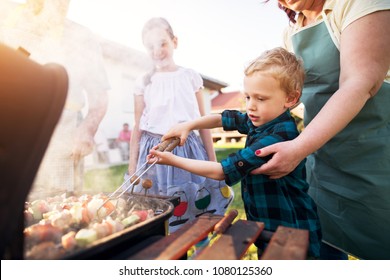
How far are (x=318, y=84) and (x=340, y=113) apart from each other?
1.80ft

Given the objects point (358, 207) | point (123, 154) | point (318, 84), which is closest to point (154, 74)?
point (318, 84)

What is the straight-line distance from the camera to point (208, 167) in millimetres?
1414

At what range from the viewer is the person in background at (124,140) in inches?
367

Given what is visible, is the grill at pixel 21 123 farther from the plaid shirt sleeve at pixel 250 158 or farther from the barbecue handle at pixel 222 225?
the plaid shirt sleeve at pixel 250 158

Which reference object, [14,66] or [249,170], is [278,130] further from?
[14,66]

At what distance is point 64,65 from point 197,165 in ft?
5.29

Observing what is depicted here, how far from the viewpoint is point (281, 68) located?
144cm

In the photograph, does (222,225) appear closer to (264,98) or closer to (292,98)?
(264,98)

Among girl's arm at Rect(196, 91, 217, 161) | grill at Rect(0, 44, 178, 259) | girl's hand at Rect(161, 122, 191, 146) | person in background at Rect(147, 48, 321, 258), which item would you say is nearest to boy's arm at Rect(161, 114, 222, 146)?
girl's hand at Rect(161, 122, 191, 146)

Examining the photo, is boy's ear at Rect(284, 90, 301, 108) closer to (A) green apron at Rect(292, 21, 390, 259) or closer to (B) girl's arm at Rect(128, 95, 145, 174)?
(A) green apron at Rect(292, 21, 390, 259)

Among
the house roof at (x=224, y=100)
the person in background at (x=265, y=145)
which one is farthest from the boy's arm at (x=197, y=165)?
the house roof at (x=224, y=100)

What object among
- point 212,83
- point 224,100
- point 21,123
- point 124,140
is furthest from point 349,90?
point 224,100

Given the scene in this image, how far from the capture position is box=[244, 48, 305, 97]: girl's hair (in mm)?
1434

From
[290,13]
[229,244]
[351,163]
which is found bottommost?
[229,244]
